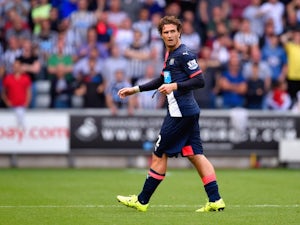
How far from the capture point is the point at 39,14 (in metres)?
22.2

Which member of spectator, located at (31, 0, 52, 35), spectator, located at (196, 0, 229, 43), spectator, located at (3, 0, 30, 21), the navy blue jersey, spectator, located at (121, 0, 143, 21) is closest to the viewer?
the navy blue jersey

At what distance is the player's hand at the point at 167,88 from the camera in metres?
9.70

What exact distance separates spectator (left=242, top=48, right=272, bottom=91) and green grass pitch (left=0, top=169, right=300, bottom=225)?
2902 mm

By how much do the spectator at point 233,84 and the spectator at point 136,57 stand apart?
1972 millimetres

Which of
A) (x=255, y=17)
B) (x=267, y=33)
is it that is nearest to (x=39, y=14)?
(x=255, y=17)

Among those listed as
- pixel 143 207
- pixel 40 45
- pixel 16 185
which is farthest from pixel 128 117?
pixel 143 207

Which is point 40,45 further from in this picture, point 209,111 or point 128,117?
point 209,111

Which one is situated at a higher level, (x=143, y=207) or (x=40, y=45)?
(x=40, y=45)

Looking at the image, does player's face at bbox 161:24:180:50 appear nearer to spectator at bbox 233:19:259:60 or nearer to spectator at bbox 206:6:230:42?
spectator at bbox 233:19:259:60

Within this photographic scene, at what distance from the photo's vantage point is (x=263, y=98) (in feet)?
70.9

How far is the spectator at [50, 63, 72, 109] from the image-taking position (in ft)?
68.3

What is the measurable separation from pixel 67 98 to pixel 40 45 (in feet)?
5.54

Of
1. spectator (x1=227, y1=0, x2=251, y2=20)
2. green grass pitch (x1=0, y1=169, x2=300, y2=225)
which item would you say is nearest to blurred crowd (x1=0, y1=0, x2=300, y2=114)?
spectator (x1=227, y1=0, x2=251, y2=20)

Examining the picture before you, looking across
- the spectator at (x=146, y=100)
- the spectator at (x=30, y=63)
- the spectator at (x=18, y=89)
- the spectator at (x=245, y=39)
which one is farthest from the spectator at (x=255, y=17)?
the spectator at (x=18, y=89)
